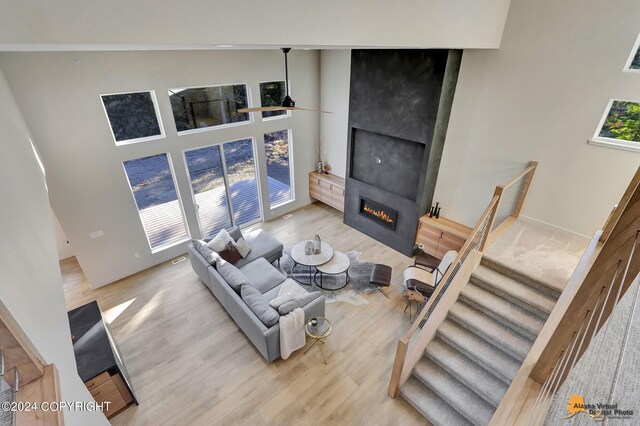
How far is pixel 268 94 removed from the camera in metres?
6.92

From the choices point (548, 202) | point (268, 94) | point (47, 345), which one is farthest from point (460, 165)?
point (47, 345)

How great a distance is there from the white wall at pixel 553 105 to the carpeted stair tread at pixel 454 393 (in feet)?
10.3

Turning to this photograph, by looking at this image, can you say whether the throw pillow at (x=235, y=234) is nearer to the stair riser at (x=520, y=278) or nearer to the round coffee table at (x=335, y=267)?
the round coffee table at (x=335, y=267)

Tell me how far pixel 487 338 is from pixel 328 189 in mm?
5251

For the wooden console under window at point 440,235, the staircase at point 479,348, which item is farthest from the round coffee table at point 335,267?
the staircase at point 479,348

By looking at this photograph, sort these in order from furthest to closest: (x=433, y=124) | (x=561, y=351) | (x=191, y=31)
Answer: (x=433, y=124)
(x=561, y=351)
(x=191, y=31)

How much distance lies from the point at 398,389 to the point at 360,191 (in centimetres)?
429

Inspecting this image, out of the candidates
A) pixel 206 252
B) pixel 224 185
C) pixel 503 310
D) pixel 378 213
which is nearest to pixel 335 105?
pixel 378 213

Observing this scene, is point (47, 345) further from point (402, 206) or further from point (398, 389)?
point (402, 206)

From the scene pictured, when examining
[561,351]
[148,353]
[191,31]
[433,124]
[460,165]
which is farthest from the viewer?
[460,165]

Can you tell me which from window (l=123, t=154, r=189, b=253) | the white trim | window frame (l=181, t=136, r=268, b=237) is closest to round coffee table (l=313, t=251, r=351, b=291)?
window frame (l=181, t=136, r=268, b=237)

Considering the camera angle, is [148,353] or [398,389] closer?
[398,389]

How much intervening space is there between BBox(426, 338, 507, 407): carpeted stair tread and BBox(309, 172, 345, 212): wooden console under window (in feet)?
14.9

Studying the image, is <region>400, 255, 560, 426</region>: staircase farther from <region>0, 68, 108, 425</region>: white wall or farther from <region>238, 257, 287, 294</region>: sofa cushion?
<region>0, 68, 108, 425</region>: white wall
